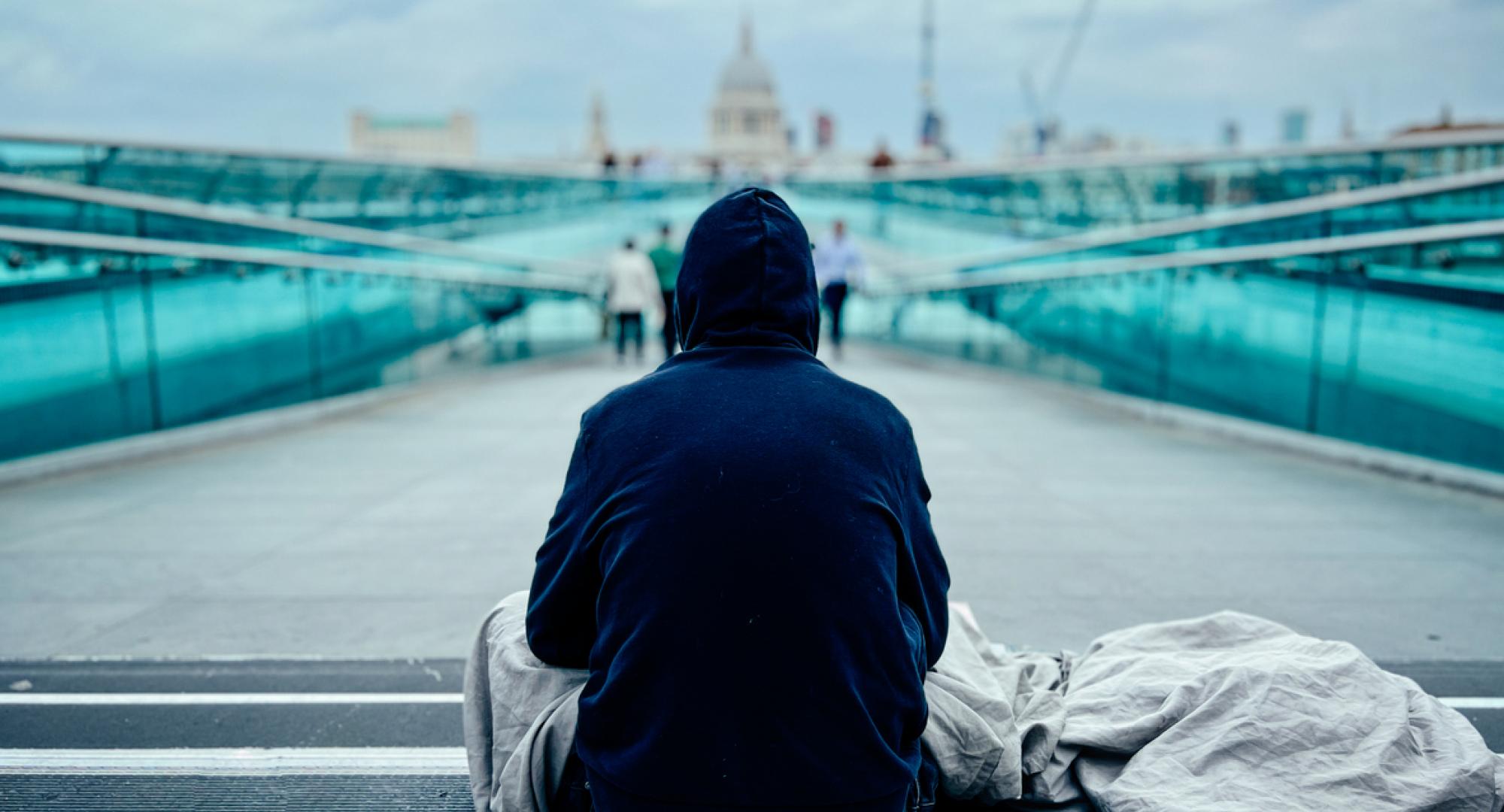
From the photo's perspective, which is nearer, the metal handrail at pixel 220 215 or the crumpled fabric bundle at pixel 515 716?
the crumpled fabric bundle at pixel 515 716

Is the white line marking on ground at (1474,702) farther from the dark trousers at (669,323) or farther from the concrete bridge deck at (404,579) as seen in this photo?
the dark trousers at (669,323)

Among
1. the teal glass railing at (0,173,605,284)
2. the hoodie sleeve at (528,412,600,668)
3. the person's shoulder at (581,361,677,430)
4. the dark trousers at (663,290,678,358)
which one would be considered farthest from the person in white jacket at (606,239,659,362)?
the person's shoulder at (581,361,677,430)

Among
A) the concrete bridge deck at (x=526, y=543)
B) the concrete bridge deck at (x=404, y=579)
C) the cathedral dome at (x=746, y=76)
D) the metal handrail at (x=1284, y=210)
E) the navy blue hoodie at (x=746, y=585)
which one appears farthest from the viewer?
the cathedral dome at (x=746, y=76)

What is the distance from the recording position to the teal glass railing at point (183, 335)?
6195 mm

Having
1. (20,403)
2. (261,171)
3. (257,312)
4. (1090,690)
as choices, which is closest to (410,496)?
(20,403)

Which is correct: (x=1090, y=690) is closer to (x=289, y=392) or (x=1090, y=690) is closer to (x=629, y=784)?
(x=629, y=784)

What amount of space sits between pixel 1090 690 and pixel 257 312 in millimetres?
6809

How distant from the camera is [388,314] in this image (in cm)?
977

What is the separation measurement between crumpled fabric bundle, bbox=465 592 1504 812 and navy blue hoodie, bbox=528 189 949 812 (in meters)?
0.36

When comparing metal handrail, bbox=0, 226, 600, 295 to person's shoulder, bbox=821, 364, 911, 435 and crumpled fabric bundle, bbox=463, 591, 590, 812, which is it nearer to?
crumpled fabric bundle, bbox=463, 591, 590, 812

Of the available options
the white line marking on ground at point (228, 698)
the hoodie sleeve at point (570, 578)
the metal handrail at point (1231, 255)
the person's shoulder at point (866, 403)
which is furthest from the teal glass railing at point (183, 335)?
the metal handrail at point (1231, 255)

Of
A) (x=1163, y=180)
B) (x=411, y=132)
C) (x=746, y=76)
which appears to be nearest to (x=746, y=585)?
(x=1163, y=180)

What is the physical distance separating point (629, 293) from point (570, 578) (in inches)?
434

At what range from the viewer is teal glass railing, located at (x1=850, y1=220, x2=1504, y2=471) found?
5918 mm
